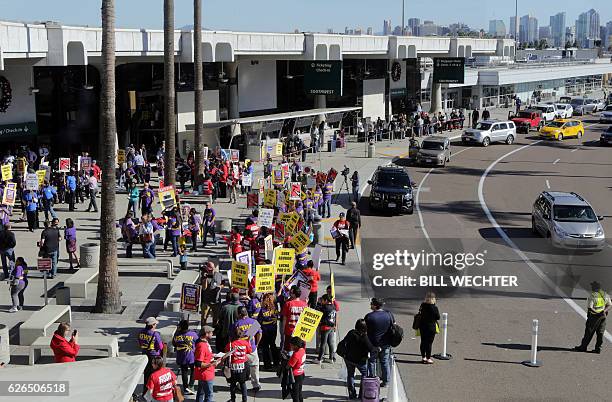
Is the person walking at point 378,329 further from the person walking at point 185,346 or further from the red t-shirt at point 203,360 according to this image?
the person walking at point 185,346

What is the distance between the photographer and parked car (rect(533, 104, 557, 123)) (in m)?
66.2

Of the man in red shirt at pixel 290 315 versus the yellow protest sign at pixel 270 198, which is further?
the yellow protest sign at pixel 270 198

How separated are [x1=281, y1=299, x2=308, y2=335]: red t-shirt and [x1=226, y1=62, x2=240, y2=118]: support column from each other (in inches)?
1402

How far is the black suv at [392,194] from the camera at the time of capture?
3112 cm

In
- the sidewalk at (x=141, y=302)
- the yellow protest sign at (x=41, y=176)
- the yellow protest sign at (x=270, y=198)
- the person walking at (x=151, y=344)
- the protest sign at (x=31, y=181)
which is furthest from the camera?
the yellow protest sign at (x=41, y=176)

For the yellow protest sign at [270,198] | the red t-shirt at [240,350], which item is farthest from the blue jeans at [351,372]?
the yellow protest sign at [270,198]

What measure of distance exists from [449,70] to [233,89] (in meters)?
22.5

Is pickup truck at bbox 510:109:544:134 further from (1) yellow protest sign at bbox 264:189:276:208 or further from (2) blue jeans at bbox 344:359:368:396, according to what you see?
(2) blue jeans at bbox 344:359:368:396

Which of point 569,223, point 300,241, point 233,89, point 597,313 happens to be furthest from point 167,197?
point 233,89

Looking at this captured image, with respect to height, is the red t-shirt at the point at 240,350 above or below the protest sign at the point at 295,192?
below

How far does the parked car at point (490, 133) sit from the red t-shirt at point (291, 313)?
42093 mm

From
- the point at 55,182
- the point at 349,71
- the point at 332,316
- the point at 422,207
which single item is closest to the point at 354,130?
the point at 349,71

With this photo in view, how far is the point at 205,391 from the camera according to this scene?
13.1m

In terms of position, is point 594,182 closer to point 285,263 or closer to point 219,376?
point 285,263
